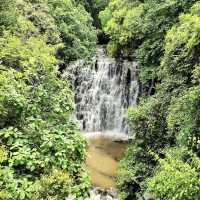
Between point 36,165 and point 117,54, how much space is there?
643 inches

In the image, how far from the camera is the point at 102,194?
521 inches

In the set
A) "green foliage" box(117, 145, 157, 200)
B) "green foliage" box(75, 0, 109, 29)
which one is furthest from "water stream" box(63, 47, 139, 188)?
"green foliage" box(75, 0, 109, 29)

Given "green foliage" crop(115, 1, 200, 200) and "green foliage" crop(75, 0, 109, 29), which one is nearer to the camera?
"green foliage" crop(115, 1, 200, 200)

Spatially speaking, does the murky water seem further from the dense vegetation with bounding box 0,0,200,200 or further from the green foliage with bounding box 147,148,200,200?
the green foliage with bounding box 147,148,200,200

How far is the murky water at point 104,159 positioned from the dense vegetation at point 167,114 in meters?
0.74

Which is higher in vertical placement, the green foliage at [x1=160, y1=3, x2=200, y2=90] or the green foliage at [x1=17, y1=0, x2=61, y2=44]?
the green foliage at [x1=17, y1=0, x2=61, y2=44]

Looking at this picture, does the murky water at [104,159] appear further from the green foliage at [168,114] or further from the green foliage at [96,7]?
the green foliage at [96,7]

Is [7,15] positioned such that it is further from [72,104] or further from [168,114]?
[72,104]

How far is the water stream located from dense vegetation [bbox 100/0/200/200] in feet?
5.00

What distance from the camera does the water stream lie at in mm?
20469

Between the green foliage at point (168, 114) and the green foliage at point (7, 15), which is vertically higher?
the green foliage at point (7, 15)

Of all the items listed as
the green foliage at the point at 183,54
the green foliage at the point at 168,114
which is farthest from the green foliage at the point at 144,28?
the green foliage at the point at 183,54

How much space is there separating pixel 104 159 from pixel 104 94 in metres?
5.62

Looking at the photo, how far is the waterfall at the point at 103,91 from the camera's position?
20719mm
